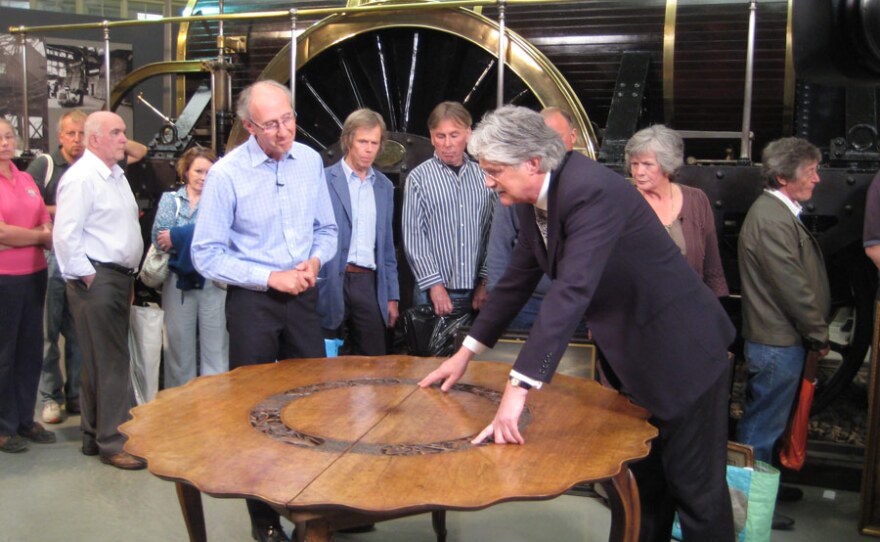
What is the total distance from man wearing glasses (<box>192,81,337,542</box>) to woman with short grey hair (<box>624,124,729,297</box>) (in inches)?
49.0

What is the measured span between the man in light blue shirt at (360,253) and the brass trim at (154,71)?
88.2 inches

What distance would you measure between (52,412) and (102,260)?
1251 mm

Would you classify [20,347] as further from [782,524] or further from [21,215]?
[782,524]

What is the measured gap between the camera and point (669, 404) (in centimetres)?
223

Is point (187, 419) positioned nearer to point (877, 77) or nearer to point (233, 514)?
point (233, 514)

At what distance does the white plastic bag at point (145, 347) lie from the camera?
4156 millimetres

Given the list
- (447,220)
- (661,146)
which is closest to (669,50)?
(661,146)

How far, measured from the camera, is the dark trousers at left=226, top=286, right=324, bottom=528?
2.95 meters

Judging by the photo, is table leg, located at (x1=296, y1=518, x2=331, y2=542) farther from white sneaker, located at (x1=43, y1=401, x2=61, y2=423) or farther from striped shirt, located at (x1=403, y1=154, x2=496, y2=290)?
white sneaker, located at (x1=43, y1=401, x2=61, y2=423)

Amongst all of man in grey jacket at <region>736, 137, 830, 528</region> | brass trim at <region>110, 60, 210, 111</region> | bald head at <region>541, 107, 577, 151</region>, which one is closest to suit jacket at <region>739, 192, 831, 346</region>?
man in grey jacket at <region>736, 137, 830, 528</region>

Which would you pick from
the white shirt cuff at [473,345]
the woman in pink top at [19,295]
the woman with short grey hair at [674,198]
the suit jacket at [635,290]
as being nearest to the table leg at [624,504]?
the suit jacket at [635,290]

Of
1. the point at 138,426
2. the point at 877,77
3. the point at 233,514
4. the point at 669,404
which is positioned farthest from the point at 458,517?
the point at 877,77

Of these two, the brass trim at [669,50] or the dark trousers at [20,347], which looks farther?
the brass trim at [669,50]

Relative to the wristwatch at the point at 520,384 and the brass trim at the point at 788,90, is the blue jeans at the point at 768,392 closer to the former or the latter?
the brass trim at the point at 788,90
